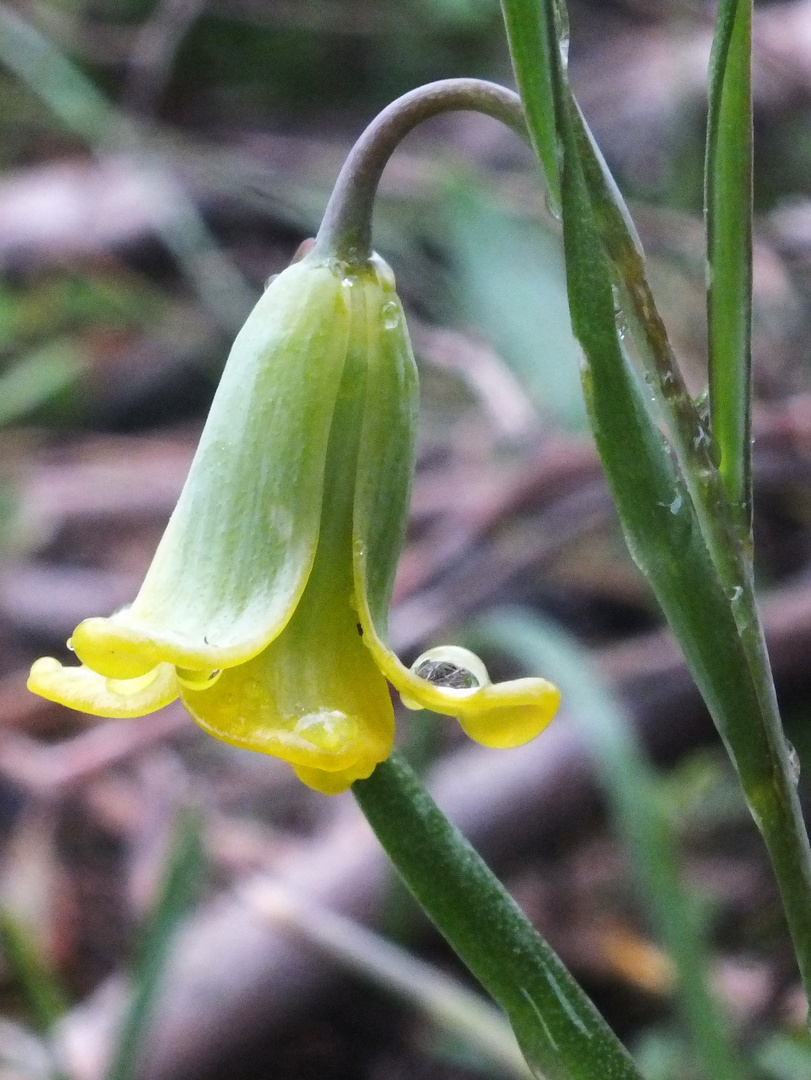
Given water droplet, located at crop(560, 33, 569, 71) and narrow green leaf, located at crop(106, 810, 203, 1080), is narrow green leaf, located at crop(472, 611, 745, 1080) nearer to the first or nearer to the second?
narrow green leaf, located at crop(106, 810, 203, 1080)

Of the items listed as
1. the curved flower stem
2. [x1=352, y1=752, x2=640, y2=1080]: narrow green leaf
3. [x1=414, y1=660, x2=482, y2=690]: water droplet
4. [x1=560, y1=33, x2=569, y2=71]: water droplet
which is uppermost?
[x1=560, y1=33, x2=569, y2=71]: water droplet

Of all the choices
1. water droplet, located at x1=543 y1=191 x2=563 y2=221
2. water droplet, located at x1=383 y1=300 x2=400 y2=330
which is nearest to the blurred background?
water droplet, located at x1=383 y1=300 x2=400 y2=330

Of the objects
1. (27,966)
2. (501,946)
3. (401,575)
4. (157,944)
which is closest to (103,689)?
(501,946)

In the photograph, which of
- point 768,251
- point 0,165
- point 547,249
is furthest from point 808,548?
point 0,165

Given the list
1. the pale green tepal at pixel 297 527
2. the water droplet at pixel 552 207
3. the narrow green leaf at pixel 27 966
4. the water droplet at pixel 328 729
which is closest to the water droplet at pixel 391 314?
the pale green tepal at pixel 297 527

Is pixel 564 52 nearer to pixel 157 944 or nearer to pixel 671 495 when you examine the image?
pixel 671 495
